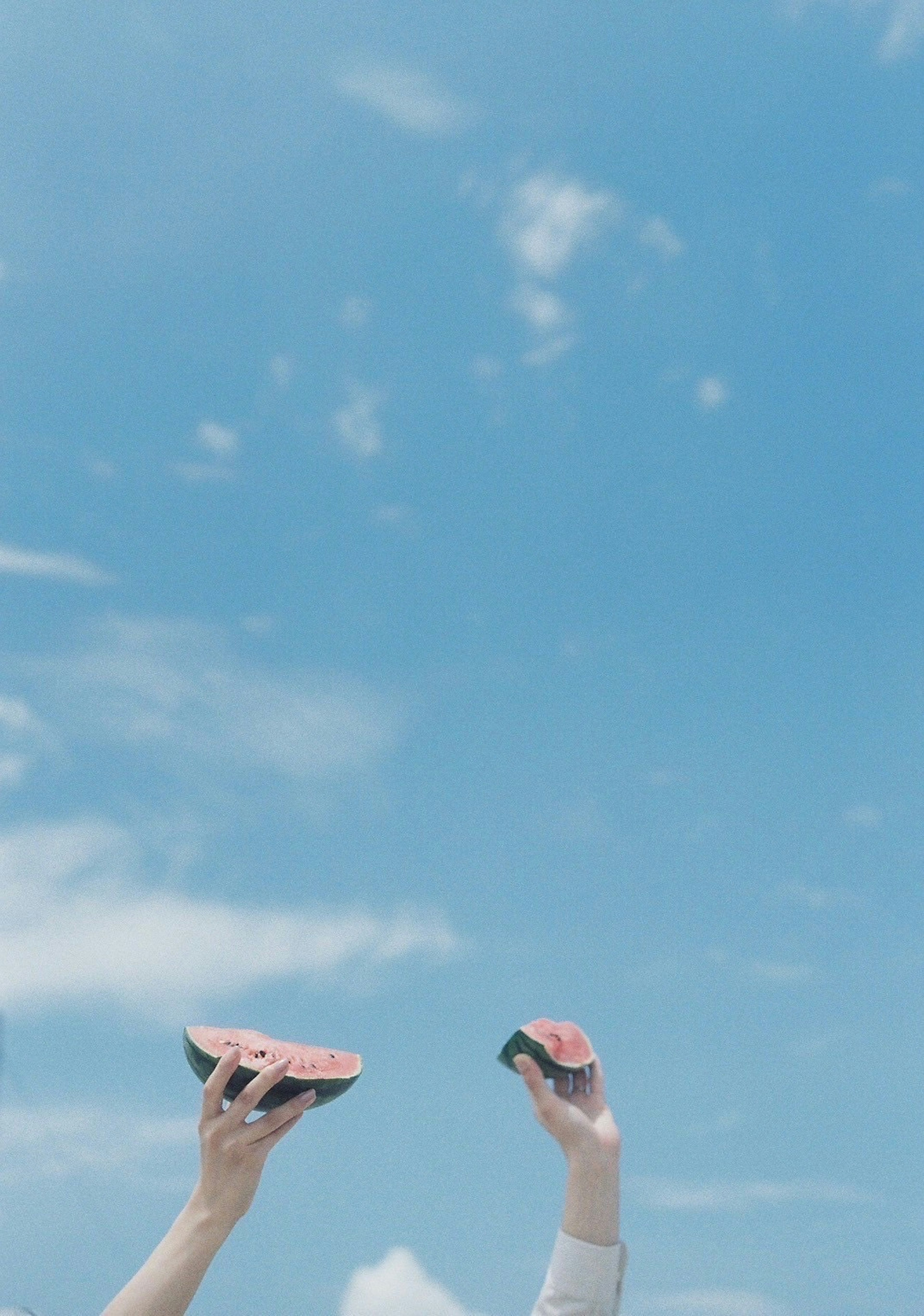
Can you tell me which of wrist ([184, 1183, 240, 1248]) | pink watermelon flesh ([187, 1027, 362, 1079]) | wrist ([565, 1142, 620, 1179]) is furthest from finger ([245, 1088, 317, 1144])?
pink watermelon flesh ([187, 1027, 362, 1079])

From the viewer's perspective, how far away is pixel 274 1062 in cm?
547

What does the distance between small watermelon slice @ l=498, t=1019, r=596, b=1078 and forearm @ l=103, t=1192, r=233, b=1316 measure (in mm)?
1038

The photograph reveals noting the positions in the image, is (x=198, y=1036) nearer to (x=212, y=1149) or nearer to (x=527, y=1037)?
(x=527, y=1037)

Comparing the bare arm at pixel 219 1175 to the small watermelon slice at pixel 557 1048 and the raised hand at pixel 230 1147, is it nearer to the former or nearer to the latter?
the raised hand at pixel 230 1147

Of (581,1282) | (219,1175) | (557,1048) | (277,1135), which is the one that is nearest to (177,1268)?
(219,1175)

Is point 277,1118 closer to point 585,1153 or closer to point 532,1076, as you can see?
point 532,1076

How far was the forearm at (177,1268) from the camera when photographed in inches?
145

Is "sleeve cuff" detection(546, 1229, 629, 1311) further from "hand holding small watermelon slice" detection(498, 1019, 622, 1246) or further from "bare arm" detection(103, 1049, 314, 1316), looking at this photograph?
"bare arm" detection(103, 1049, 314, 1316)

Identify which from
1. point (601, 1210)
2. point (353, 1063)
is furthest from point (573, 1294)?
point (353, 1063)

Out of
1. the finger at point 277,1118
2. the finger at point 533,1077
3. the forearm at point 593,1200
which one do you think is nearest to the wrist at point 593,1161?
the forearm at point 593,1200

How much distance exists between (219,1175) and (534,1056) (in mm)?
1428

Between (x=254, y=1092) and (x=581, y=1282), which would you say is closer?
(x=581, y=1282)

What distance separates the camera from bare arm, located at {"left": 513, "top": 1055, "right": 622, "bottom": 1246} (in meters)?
3.82

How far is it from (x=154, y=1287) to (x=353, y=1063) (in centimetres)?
232
